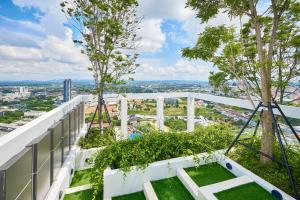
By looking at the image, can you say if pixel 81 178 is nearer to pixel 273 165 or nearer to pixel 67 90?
pixel 67 90

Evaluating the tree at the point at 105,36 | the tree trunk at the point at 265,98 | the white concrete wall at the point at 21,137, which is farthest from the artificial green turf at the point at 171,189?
the tree at the point at 105,36

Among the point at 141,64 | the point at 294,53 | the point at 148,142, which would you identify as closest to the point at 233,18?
the point at 294,53

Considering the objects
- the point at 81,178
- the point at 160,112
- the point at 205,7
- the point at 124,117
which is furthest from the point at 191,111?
the point at 81,178

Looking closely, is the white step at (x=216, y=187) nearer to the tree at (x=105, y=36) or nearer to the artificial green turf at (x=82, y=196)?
the artificial green turf at (x=82, y=196)

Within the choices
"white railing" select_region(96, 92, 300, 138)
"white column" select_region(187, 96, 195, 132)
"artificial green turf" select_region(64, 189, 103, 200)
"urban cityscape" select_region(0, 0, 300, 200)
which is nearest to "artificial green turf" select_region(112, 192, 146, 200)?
"urban cityscape" select_region(0, 0, 300, 200)

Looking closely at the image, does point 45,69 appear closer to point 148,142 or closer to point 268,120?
point 148,142

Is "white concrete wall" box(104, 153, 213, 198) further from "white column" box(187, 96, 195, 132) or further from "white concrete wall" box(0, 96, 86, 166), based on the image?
"white column" box(187, 96, 195, 132)
